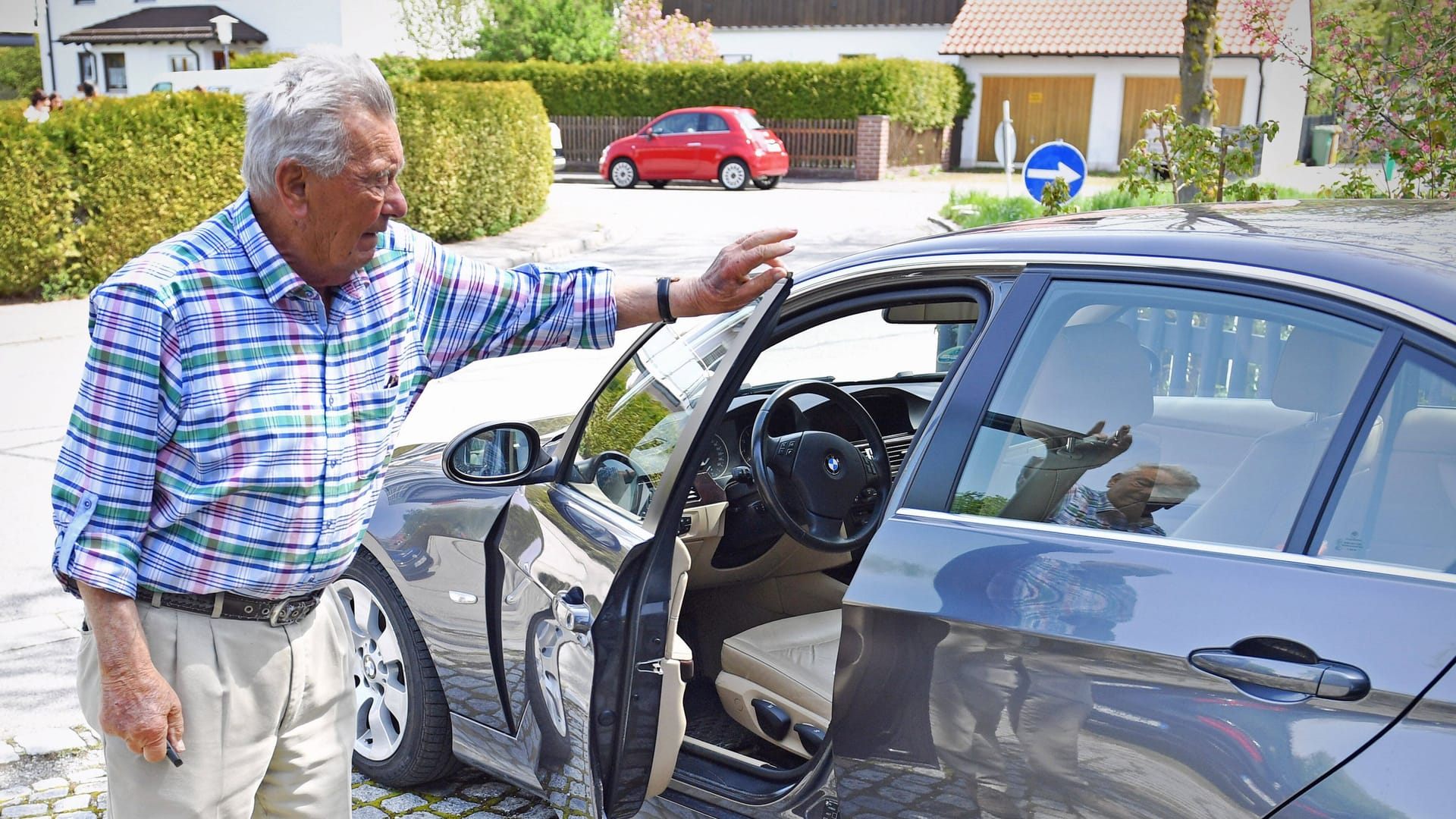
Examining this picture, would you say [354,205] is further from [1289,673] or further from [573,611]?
[1289,673]

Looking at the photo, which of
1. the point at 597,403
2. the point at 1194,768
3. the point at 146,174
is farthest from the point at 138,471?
the point at 146,174

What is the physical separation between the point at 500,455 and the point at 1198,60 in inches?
308

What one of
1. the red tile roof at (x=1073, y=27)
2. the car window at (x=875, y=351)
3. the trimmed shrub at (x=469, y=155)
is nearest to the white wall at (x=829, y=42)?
the red tile roof at (x=1073, y=27)

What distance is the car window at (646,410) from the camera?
2.96m

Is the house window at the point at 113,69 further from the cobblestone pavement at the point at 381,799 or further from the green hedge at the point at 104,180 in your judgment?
the cobblestone pavement at the point at 381,799

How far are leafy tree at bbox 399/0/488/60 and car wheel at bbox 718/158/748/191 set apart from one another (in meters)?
13.6

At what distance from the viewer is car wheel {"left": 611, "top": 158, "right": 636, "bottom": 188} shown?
2864cm

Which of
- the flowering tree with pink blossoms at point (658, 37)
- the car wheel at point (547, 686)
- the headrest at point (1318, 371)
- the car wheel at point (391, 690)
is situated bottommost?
the car wheel at point (391, 690)

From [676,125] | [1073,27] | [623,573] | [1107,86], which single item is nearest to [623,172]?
[676,125]

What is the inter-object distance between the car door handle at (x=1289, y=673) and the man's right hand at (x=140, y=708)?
167 cm

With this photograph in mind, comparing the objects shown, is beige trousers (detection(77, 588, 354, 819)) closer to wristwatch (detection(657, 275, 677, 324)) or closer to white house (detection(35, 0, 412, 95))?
wristwatch (detection(657, 275, 677, 324))

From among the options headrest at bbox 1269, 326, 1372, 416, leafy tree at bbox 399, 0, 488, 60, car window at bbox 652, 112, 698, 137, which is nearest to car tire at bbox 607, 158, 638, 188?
car window at bbox 652, 112, 698, 137

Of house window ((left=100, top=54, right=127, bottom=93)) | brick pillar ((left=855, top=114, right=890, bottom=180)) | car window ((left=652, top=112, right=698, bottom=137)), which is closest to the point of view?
car window ((left=652, top=112, right=698, bottom=137))

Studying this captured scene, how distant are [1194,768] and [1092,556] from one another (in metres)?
0.35
